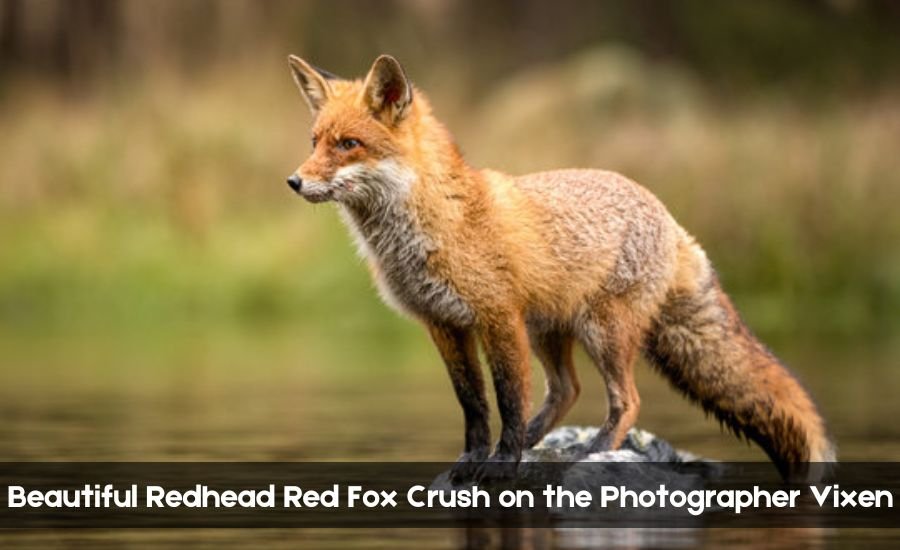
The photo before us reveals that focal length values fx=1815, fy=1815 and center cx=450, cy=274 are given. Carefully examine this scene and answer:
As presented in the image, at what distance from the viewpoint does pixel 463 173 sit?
11133 millimetres

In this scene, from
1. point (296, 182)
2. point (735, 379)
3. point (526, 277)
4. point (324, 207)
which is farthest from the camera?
point (324, 207)

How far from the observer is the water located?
29.8 ft

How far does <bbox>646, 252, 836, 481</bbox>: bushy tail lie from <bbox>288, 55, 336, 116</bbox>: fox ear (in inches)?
105

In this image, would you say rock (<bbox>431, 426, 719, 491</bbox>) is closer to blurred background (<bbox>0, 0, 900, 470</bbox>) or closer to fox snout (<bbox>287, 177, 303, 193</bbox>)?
fox snout (<bbox>287, 177, 303, 193</bbox>)

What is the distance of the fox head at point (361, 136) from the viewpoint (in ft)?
34.2

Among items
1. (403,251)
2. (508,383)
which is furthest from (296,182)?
(508,383)

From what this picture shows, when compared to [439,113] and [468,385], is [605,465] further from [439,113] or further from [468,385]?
[439,113]

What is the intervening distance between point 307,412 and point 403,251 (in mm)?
5782

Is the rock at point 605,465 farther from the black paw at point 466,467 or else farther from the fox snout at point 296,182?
the fox snout at point 296,182

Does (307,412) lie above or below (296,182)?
above

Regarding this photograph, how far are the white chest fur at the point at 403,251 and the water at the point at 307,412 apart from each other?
197 centimetres

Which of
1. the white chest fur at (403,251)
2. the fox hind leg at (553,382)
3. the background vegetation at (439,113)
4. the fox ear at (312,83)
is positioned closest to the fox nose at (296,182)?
the white chest fur at (403,251)

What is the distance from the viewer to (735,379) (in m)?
11.6

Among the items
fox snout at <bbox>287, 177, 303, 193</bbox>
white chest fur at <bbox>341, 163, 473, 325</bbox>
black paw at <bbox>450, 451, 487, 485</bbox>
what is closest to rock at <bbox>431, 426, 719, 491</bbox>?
black paw at <bbox>450, 451, 487, 485</bbox>
